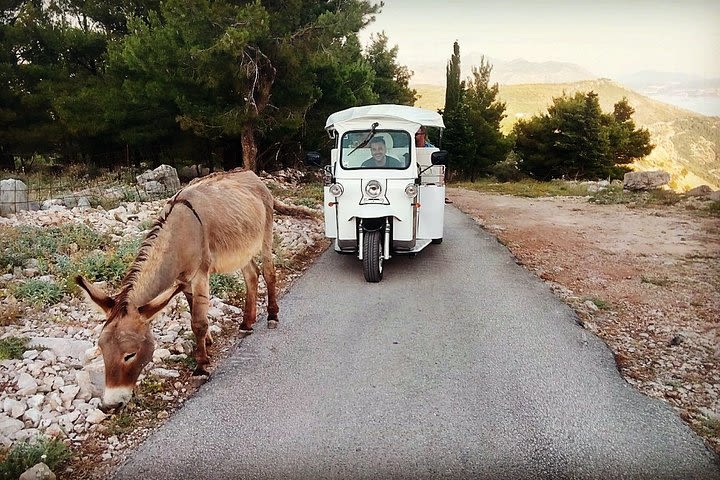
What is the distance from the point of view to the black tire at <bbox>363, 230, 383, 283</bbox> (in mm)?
7539

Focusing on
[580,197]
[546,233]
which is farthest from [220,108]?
[580,197]

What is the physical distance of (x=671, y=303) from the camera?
6.54 m

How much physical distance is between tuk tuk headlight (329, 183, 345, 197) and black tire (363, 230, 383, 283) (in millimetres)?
830

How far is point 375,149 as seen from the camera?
8305mm

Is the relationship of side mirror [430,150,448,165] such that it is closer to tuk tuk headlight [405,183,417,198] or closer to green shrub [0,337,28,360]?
tuk tuk headlight [405,183,417,198]

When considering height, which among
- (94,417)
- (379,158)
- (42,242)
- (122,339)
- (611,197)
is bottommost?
(611,197)

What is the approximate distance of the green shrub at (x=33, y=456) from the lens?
2.96 meters

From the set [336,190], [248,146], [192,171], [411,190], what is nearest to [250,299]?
[336,190]

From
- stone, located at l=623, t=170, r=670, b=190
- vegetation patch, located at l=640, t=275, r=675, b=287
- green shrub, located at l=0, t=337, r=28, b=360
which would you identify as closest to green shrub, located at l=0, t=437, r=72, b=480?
green shrub, located at l=0, t=337, r=28, b=360

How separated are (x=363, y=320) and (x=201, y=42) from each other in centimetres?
1166

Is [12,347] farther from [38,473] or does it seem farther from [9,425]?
[38,473]

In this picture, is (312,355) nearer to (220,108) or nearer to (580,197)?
(220,108)

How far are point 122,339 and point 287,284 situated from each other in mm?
4343

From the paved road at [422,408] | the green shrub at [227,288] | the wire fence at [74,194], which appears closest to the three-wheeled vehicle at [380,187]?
the paved road at [422,408]
